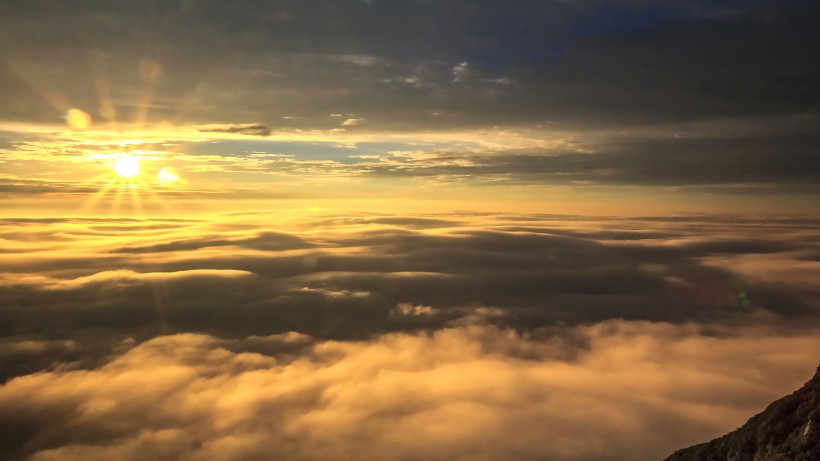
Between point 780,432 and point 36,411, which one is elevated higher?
point 780,432

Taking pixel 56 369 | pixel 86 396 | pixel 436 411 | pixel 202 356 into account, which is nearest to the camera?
pixel 436 411

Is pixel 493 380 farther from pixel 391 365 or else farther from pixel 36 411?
pixel 36 411

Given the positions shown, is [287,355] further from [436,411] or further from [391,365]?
[436,411]

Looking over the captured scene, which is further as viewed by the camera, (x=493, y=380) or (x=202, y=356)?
(x=202, y=356)

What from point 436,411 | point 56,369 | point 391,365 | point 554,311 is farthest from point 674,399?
point 56,369

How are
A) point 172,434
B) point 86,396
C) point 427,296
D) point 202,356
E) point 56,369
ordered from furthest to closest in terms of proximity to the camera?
point 427,296 < point 202,356 < point 56,369 < point 86,396 < point 172,434

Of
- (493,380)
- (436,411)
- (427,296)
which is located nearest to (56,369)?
(436,411)
